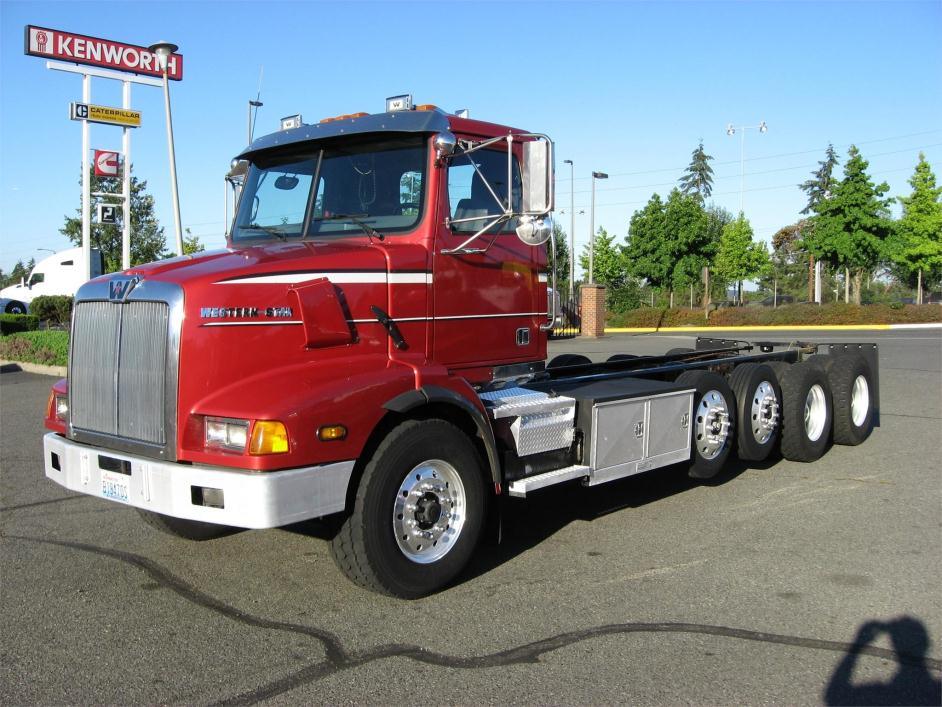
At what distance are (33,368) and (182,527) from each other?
15.2 metres

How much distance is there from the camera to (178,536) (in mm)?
6102

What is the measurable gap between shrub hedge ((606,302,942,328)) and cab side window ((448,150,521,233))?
35067 millimetres

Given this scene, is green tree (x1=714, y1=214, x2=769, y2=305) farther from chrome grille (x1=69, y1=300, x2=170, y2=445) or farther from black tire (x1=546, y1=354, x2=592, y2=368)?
chrome grille (x1=69, y1=300, x2=170, y2=445)

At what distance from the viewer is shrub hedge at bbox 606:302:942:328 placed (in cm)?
3709

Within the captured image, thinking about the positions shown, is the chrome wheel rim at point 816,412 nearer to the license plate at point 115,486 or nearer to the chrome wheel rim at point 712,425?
the chrome wheel rim at point 712,425

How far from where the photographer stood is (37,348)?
1920cm

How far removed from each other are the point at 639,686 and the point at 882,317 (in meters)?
37.7

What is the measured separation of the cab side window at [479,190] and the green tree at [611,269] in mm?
43782

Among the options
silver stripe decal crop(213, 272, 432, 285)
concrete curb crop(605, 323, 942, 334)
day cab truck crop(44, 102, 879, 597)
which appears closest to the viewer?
day cab truck crop(44, 102, 879, 597)

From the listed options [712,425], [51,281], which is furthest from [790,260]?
[712,425]

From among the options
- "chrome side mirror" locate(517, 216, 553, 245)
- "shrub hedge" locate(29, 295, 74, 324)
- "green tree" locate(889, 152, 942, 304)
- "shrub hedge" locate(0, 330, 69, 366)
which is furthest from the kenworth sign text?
"green tree" locate(889, 152, 942, 304)

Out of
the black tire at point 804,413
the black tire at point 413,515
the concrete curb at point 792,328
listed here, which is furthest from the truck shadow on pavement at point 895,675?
the concrete curb at point 792,328

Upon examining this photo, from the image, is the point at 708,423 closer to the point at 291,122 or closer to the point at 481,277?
the point at 481,277

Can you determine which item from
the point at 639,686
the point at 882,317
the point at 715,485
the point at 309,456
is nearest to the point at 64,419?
the point at 309,456
